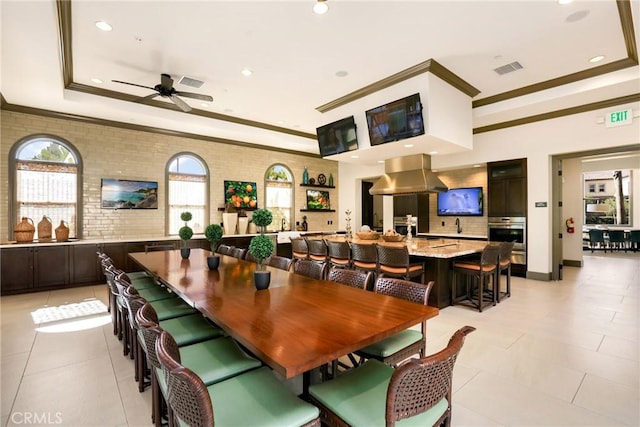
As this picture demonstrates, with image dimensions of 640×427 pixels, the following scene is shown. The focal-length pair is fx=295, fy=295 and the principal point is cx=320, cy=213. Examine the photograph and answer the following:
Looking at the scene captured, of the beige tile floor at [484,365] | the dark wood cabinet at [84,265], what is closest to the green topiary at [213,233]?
the beige tile floor at [484,365]

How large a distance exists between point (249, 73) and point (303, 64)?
0.89m

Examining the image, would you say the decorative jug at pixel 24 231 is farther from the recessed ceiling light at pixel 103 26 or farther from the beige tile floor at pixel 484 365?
the recessed ceiling light at pixel 103 26

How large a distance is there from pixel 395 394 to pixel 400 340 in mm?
975

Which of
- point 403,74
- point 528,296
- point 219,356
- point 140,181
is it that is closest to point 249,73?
point 403,74

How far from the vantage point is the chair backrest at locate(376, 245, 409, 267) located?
3958mm

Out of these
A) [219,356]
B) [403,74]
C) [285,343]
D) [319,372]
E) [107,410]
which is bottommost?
[107,410]

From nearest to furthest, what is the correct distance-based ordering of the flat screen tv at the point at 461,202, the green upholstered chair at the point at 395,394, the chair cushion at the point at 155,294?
the green upholstered chair at the point at 395,394 → the chair cushion at the point at 155,294 → the flat screen tv at the point at 461,202

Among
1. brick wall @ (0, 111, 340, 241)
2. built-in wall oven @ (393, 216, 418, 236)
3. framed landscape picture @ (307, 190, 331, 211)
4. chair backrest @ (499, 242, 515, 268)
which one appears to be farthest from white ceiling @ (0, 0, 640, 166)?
framed landscape picture @ (307, 190, 331, 211)

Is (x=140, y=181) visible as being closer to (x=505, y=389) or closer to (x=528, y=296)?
(x=505, y=389)

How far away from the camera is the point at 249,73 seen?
14.9ft

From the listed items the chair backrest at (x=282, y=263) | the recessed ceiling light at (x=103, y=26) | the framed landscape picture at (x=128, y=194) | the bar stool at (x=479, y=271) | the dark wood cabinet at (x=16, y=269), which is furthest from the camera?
the framed landscape picture at (x=128, y=194)

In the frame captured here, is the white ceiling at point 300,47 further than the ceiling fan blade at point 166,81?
No

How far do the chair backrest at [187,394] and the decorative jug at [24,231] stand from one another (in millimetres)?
6002

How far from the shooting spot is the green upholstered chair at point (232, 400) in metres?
1.03
